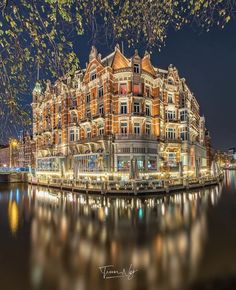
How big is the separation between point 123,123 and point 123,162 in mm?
5916

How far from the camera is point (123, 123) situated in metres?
33.7

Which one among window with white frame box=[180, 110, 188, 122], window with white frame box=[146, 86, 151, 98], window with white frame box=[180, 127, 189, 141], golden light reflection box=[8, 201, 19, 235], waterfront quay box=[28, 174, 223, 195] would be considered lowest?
golden light reflection box=[8, 201, 19, 235]

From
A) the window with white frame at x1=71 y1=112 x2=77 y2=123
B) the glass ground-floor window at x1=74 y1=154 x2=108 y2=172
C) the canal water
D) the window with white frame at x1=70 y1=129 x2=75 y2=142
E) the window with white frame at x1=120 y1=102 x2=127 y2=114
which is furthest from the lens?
the window with white frame at x1=71 y1=112 x2=77 y2=123

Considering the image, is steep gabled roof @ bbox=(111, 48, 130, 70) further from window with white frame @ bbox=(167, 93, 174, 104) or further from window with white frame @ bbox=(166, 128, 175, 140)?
window with white frame @ bbox=(166, 128, 175, 140)

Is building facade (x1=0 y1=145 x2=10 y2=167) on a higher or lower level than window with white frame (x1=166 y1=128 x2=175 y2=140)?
lower

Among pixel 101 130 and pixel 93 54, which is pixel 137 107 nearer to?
pixel 101 130

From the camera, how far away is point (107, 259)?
32.8 feet

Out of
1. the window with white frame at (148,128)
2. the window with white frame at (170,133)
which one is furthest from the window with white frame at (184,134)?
the window with white frame at (148,128)

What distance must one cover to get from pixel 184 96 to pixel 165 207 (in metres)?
27.0

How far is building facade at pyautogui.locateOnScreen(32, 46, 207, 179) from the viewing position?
3266cm

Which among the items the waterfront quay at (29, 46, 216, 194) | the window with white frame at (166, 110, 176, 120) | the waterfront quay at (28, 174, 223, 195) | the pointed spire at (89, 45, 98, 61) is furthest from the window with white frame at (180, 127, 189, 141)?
the pointed spire at (89, 45, 98, 61)

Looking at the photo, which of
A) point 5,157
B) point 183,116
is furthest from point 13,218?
point 5,157

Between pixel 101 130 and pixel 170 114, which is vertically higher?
pixel 170 114

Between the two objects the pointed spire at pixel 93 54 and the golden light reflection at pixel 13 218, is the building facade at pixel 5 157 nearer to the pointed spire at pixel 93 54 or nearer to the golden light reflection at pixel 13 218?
the pointed spire at pixel 93 54
